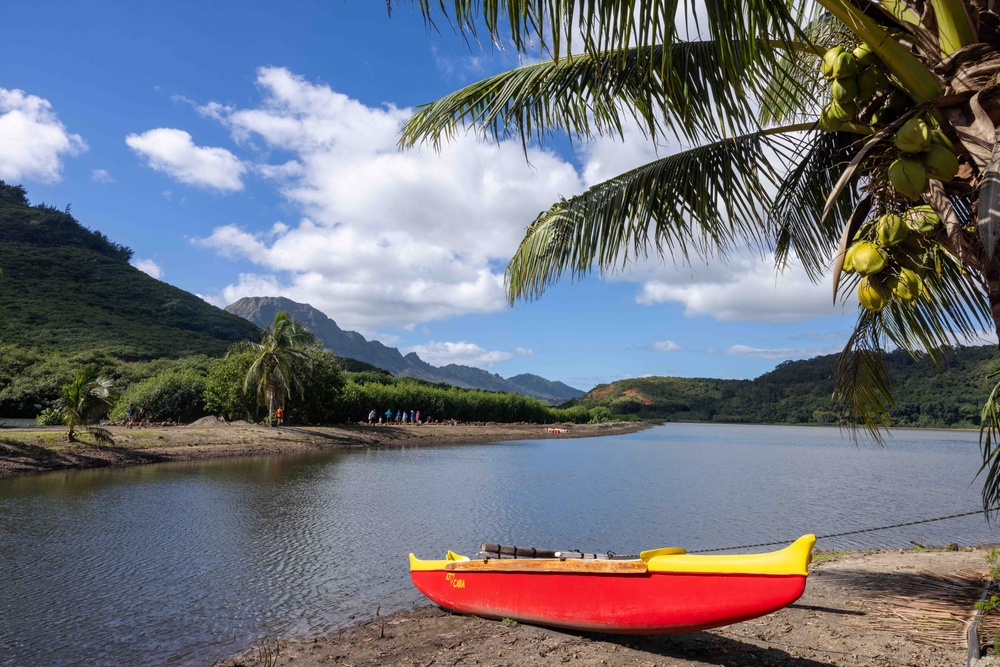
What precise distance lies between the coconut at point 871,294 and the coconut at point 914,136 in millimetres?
610

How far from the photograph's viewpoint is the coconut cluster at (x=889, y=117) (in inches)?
100

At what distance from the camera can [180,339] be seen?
8038 cm

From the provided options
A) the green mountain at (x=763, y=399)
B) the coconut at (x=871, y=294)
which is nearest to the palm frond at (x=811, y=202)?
the coconut at (x=871, y=294)

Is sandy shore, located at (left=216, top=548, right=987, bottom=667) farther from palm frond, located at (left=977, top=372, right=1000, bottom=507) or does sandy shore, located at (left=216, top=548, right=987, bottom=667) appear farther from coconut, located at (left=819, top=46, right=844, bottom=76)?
coconut, located at (left=819, top=46, right=844, bottom=76)

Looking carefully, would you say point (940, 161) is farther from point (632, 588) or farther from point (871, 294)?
point (632, 588)

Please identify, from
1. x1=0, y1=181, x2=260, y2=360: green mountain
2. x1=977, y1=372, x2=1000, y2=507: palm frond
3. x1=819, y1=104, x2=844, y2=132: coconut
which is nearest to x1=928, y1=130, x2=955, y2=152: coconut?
x1=819, y1=104, x2=844, y2=132: coconut

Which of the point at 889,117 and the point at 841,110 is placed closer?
the point at 841,110

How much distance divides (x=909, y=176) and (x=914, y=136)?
16 centimetres

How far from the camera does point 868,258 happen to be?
9.09ft

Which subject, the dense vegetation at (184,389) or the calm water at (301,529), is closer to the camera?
the calm water at (301,529)

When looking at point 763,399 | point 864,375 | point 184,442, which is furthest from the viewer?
point 763,399

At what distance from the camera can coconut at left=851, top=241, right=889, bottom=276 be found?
2.74 m

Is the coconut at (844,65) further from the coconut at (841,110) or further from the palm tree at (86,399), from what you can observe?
the palm tree at (86,399)

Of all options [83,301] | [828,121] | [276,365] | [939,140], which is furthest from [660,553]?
[83,301]
